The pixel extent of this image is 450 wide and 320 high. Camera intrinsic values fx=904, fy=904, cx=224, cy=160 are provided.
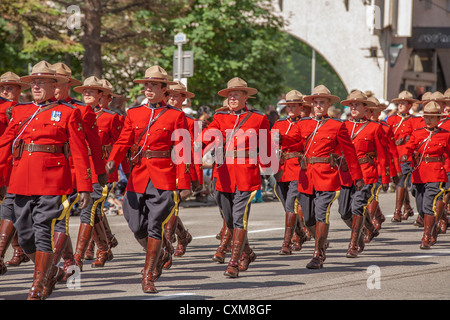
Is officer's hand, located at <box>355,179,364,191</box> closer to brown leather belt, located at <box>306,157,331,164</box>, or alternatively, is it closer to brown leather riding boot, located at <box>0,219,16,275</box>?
brown leather belt, located at <box>306,157,331,164</box>

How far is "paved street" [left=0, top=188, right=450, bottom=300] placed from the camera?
866cm

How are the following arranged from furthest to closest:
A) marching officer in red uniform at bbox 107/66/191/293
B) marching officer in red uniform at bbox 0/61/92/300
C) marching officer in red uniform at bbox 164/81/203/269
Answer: marching officer in red uniform at bbox 164/81/203/269
marching officer in red uniform at bbox 107/66/191/293
marching officer in red uniform at bbox 0/61/92/300

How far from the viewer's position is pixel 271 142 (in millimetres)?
10539

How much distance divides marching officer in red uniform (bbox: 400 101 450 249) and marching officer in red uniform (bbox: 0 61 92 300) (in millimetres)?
6294

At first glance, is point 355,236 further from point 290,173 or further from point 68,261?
point 68,261

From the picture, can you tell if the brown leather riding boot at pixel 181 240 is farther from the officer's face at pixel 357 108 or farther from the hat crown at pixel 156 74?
the hat crown at pixel 156 74

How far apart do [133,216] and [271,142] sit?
7.45ft

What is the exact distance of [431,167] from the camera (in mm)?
13055

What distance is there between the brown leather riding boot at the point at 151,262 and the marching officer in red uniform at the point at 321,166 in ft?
8.26

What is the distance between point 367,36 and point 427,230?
23230 mm

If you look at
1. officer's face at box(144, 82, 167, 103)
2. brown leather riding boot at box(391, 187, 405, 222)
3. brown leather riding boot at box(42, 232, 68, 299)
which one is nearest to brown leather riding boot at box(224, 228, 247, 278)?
officer's face at box(144, 82, 167, 103)

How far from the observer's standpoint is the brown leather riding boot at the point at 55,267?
26.5 feet
